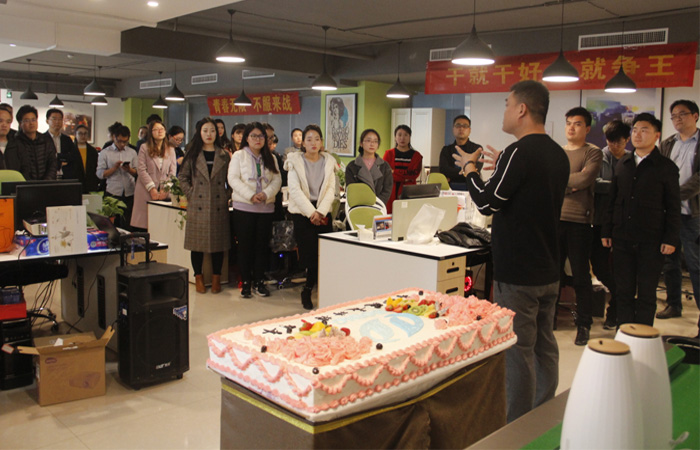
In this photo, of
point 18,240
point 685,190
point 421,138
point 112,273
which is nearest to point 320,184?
point 112,273

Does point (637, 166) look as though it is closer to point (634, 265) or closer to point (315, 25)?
point (634, 265)

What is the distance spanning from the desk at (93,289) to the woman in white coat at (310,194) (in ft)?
4.72

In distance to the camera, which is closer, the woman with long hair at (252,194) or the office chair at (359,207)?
the office chair at (359,207)

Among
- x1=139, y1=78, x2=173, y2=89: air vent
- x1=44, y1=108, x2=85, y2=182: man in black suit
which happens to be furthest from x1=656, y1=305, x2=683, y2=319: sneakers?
x1=139, y1=78, x2=173, y2=89: air vent

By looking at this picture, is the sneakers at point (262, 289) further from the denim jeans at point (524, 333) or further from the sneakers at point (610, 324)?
the denim jeans at point (524, 333)

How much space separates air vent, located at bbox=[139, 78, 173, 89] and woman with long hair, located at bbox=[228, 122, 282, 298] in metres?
9.86

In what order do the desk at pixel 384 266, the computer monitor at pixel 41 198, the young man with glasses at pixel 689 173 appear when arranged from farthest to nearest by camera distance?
the young man with glasses at pixel 689 173 < the desk at pixel 384 266 < the computer monitor at pixel 41 198

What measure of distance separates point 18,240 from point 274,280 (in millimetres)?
3031

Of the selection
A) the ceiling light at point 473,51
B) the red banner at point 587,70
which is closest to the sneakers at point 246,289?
the ceiling light at point 473,51

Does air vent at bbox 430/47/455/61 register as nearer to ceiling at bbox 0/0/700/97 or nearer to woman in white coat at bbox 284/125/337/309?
Answer: ceiling at bbox 0/0/700/97

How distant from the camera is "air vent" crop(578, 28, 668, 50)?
716 centimetres

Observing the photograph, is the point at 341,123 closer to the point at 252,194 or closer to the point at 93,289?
the point at 252,194

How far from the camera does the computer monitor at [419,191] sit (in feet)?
15.7

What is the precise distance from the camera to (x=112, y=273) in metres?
4.14
